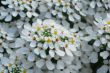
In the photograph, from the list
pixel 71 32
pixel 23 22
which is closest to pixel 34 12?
pixel 23 22

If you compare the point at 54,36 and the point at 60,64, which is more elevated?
the point at 54,36

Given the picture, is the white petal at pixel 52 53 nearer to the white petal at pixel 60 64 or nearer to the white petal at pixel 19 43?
the white petal at pixel 60 64

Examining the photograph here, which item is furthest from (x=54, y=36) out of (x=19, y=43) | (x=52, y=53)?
(x=19, y=43)

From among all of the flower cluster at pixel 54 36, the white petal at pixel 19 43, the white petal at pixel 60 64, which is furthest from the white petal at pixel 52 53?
the white petal at pixel 19 43

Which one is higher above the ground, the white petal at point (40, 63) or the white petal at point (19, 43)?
the white petal at point (19, 43)

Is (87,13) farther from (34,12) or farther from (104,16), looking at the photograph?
(34,12)

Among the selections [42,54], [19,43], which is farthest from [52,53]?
[19,43]

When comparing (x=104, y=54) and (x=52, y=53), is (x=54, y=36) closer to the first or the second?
(x=52, y=53)

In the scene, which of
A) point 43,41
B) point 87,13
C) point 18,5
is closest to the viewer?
point 43,41

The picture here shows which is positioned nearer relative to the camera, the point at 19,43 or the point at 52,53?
the point at 52,53

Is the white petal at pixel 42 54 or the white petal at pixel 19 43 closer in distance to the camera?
the white petal at pixel 42 54

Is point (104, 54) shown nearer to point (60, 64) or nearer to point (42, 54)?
point (60, 64)
